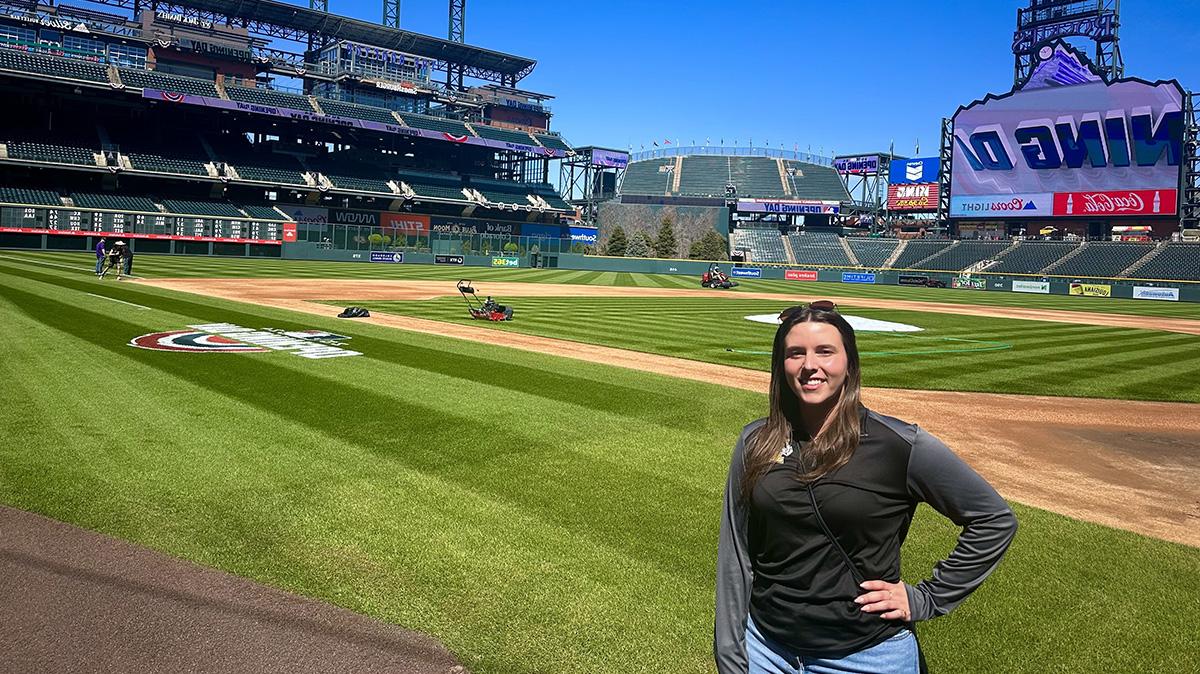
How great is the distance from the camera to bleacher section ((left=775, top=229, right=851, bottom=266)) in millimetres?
89938

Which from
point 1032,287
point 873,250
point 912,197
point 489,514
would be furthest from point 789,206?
point 489,514

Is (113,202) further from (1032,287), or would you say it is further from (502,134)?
(1032,287)

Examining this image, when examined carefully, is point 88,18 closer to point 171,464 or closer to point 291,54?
point 291,54

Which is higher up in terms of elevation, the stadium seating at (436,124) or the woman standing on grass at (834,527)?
the stadium seating at (436,124)

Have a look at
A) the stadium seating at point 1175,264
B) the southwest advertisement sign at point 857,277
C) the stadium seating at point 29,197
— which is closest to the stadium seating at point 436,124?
the stadium seating at point 29,197

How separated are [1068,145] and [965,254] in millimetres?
12790

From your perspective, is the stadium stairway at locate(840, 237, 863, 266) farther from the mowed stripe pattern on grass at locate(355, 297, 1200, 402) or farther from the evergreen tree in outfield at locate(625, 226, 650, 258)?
the mowed stripe pattern on grass at locate(355, 297, 1200, 402)

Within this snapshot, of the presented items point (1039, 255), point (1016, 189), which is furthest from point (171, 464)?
point (1016, 189)

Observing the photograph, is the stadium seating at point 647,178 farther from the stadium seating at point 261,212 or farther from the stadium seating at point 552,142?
the stadium seating at point 261,212

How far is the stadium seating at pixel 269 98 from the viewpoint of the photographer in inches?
2982

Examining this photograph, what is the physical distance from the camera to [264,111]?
245 ft

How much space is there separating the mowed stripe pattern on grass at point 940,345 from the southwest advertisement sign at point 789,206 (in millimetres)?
78077

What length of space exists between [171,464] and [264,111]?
75.7 metres

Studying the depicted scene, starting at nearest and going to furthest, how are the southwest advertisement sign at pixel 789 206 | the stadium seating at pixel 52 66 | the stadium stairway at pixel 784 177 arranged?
the stadium seating at pixel 52 66, the southwest advertisement sign at pixel 789 206, the stadium stairway at pixel 784 177
